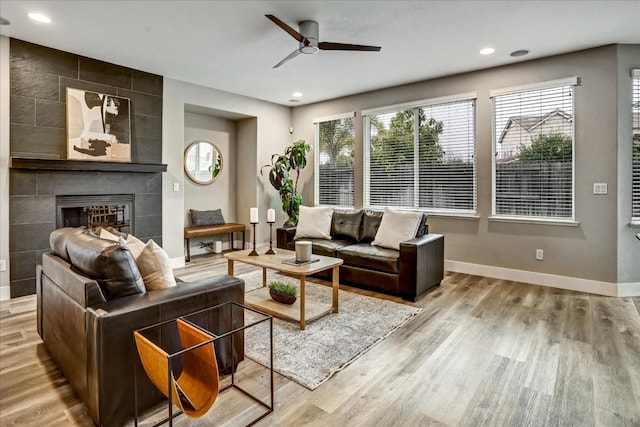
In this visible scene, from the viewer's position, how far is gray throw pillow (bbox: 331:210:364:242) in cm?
476

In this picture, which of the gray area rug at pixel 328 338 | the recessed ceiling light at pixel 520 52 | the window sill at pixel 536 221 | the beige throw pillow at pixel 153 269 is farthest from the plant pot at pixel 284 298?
the recessed ceiling light at pixel 520 52

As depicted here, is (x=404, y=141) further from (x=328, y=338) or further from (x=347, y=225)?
(x=328, y=338)

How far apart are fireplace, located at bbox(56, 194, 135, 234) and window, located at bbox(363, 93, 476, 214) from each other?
3.60 m

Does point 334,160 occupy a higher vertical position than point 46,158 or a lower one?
higher

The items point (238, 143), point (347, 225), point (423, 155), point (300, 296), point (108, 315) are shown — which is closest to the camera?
point (108, 315)

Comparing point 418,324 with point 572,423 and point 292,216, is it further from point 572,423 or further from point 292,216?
point 292,216

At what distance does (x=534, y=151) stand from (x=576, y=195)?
2.28 feet

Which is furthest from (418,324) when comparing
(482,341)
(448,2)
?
(448,2)

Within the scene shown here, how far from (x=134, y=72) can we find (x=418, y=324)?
4683 millimetres

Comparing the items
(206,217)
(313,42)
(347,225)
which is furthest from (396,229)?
(206,217)

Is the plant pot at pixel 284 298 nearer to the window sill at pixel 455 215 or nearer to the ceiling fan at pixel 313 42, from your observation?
the ceiling fan at pixel 313 42

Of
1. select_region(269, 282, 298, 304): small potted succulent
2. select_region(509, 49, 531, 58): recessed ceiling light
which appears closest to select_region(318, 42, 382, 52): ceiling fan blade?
select_region(509, 49, 531, 58): recessed ceiling light

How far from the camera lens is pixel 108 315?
1631mm

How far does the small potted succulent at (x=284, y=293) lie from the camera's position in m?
3.22
